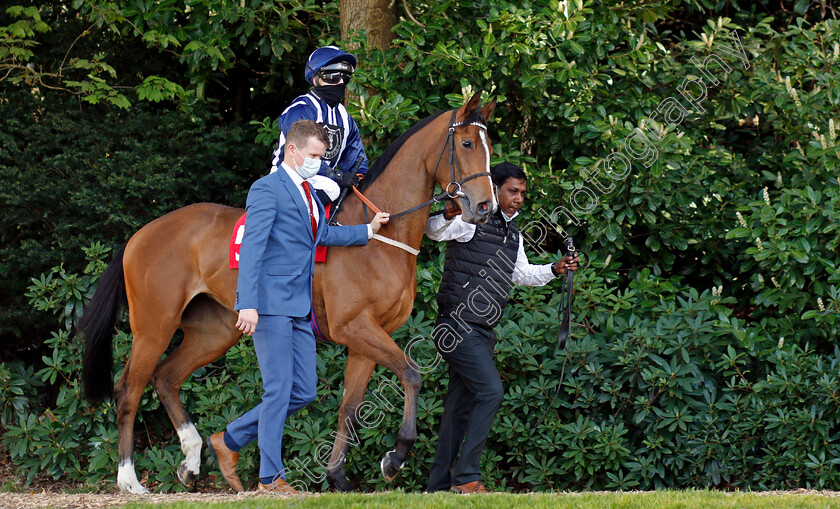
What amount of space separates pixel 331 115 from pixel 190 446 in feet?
8.41

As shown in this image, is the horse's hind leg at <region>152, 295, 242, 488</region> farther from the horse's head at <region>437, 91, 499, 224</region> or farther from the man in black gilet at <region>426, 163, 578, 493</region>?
the horse's head at <region>437, 91, 499, 224</region>

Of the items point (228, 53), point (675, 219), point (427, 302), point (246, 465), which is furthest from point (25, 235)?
point (675, 219)

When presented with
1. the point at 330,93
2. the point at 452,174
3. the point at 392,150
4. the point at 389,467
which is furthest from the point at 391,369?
the point at 330,93

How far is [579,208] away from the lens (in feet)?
24.4

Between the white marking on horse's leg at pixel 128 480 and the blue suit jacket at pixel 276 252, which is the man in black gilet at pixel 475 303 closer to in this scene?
the blue suit jacket at pixel 276 252

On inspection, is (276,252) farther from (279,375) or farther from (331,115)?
(331,115)

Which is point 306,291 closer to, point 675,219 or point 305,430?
point 305,430

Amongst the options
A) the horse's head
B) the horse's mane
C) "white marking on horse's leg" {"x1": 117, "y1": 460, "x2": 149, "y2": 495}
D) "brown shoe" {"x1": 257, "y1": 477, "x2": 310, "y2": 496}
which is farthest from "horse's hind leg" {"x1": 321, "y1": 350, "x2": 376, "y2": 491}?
"white marking on horse's leg" {"x1": 117, "y1": 460, "x2": 149, "y2": 495}

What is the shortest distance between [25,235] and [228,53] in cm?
273

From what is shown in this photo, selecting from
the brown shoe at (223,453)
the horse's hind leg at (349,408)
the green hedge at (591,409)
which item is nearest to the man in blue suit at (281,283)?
the brown shoe at (223,453)

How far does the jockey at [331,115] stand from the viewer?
5.43m

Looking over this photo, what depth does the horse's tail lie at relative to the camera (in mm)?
6176

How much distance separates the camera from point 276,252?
4605 mm

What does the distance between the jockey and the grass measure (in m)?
2.00
